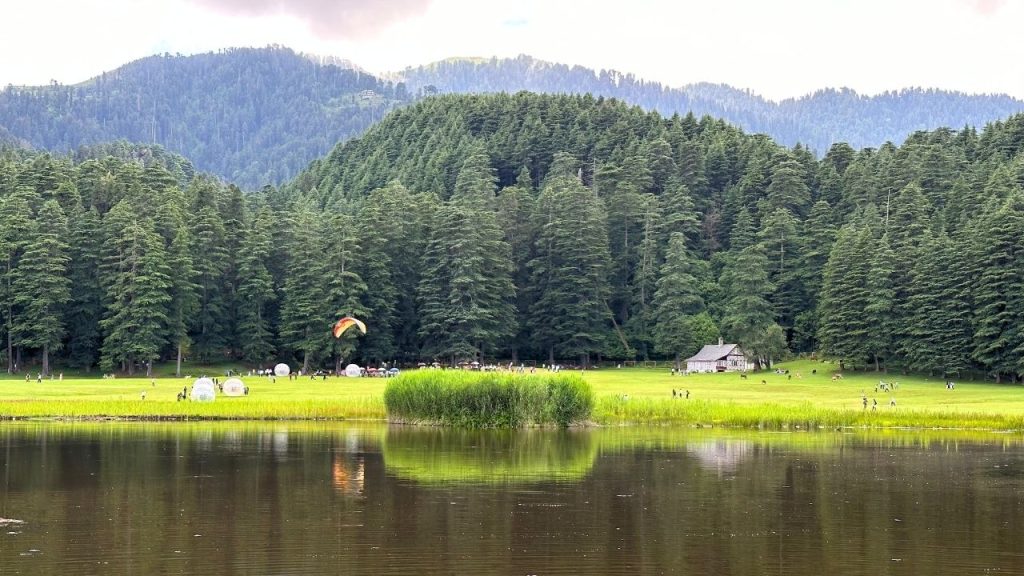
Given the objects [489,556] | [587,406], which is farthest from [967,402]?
[489,556]

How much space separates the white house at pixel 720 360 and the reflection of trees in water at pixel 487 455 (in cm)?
5954

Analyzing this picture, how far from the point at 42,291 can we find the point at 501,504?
260 feet

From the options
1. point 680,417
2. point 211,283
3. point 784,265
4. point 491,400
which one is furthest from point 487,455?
point 784,265

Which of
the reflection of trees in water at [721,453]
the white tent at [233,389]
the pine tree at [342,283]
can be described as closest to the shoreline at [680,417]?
the white tent at [233,389]

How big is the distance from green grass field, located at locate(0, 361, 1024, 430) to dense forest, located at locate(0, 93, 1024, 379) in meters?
13.9

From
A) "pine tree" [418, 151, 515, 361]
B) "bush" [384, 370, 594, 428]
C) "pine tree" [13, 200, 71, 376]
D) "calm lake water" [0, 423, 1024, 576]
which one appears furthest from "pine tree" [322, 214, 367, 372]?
"calm lake water" [0, 423, 1024, 576]

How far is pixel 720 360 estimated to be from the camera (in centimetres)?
11750

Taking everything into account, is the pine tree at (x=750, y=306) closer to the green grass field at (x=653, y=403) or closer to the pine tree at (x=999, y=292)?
the pine tree at (x=999, y=292)

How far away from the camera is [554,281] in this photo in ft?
414

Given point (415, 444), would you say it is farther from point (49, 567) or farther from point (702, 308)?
point (702, 308)

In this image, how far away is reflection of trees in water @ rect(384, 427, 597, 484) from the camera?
1671 inches

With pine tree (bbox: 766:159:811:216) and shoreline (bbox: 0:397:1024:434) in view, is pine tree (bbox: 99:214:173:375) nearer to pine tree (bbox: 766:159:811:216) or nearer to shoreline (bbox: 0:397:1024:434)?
shoreline (bbox: 0:397:1024:434)

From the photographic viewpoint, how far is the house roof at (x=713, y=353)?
117938mm

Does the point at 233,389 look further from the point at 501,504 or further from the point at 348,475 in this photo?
the point at 501,504
